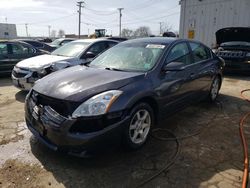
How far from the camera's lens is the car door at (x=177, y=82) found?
3.53 m

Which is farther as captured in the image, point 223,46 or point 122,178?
point 223,46

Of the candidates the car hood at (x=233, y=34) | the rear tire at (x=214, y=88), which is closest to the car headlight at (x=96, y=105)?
the rear tire at (x=214, y=88)

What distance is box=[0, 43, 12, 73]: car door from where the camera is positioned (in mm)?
8312

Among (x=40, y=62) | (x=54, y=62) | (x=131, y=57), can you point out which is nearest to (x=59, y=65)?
(x=54, y=62)

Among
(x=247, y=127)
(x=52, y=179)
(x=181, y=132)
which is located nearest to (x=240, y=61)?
(x=247, y=127)

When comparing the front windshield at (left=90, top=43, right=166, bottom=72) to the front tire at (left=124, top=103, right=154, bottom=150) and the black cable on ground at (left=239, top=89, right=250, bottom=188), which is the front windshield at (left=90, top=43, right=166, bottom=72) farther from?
the black cable on ground at (left=239, top=89, right=250, bottom=188)

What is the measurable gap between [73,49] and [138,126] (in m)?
4.55

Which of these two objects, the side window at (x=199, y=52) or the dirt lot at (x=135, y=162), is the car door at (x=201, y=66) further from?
the dirt lot at (x=135, y=162)

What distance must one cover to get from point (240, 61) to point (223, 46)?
3.92 feet

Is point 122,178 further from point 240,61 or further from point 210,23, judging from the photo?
point 210,23

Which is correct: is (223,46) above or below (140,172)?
above

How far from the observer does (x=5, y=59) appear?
8.34 metres

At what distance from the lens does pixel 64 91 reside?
282 centimetres

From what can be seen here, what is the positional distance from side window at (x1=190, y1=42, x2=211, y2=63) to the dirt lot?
53.5 inches
